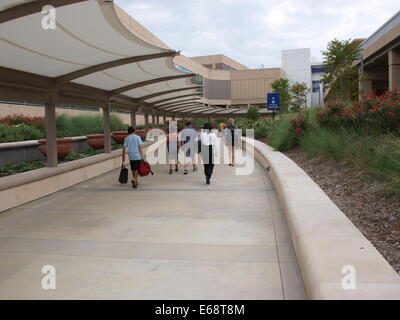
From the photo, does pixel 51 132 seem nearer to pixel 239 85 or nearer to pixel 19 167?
pixel 19 167

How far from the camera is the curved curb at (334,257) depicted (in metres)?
2.96

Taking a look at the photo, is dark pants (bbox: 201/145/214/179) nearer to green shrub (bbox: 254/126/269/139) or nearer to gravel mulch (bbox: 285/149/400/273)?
gravel mulch (bbox: 285/149/400/273)

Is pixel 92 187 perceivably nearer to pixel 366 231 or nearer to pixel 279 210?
pixel 279 210

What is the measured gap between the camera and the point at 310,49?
9212cm

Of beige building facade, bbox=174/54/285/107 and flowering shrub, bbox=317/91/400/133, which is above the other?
beige building facade, bbox=174/54/285/107

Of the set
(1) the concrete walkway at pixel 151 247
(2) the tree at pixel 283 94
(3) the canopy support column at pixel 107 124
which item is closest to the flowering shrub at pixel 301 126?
(1) the concrete walkway at pixel 151 247

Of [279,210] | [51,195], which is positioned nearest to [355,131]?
[279,210]

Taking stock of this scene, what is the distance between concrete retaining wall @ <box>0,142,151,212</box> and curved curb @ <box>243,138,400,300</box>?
205 inches

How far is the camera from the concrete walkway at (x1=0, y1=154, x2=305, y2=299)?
3.86 meters

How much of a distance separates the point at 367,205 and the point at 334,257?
2.29m

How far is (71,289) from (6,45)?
4.72 meters

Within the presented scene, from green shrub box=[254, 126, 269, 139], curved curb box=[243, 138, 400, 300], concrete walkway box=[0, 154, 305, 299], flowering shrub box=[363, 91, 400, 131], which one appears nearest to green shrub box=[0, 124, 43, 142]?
concrete walkway box=[0, 154, 305, 299]

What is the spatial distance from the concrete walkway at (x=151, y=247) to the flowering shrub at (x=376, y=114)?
314 centimetres

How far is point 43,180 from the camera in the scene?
8617 millimetres
